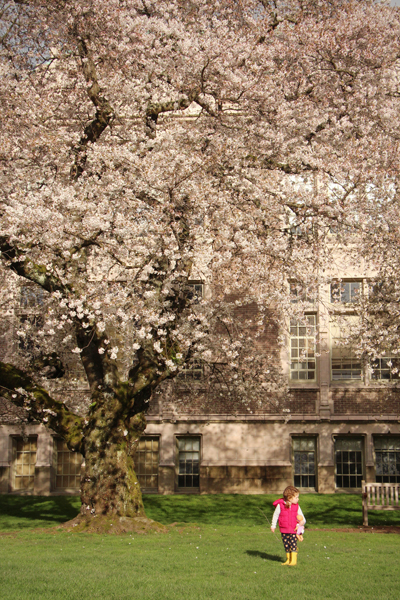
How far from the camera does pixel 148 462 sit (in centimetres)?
2564

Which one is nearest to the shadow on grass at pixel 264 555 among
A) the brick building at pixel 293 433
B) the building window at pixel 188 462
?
the brick building at pixel 293 433

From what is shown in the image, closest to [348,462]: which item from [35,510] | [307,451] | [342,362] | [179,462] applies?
[307,451]

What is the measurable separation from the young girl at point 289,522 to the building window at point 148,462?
15973 mm

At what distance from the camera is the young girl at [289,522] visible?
384 inches

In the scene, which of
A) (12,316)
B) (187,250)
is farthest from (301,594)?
(12,316)

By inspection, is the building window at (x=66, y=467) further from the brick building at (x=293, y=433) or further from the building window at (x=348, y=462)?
the building window at (x=348, y=462)

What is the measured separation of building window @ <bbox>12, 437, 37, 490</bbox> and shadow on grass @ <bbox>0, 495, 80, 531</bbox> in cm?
171

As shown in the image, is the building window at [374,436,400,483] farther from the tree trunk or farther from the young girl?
the young girl

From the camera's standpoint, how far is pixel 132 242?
535 inches

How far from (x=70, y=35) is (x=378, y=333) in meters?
10.9

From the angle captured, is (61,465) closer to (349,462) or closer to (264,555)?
(349,462)

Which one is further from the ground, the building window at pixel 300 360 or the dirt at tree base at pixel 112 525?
the building window at pixel 300 360

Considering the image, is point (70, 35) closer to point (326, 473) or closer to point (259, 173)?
point (259, 173)

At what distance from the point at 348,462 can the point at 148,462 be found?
7810 millimetres
